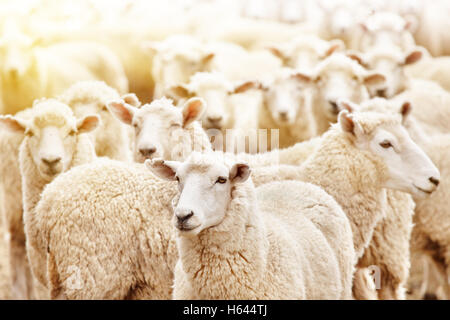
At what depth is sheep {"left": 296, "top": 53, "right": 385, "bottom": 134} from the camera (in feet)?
20.1

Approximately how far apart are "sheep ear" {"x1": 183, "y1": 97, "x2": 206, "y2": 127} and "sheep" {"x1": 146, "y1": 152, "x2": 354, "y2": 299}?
1.06 m

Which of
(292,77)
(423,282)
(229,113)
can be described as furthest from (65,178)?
(423,282)

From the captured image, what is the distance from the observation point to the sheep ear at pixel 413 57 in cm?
707

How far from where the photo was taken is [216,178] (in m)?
3.18

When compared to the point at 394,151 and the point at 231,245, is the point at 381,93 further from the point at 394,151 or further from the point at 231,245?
the point at 231,245

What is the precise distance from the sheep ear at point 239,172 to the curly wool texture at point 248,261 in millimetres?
58

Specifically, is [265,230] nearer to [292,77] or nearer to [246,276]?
[246,276]

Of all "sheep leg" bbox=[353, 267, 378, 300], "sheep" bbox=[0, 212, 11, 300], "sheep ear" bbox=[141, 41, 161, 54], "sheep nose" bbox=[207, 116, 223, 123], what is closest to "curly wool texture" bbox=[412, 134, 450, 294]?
"sheep leg" bbox=[353, 267, 378, 300]

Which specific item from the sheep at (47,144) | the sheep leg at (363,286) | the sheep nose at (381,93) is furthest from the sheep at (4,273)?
the sheep nose at (381,93)

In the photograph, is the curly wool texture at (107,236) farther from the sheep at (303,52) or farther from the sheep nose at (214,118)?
the sheep at (303,52)

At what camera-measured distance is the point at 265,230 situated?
343 centimetres

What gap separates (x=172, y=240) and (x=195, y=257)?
2.11 ft

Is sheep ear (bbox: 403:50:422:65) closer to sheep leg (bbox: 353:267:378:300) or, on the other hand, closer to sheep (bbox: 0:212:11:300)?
→ sheep leg (bbox: 353:267:378:300)

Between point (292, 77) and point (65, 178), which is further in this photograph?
point (292, 77)
